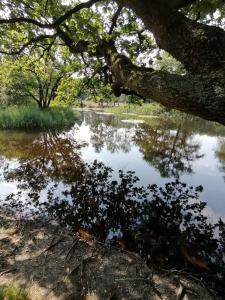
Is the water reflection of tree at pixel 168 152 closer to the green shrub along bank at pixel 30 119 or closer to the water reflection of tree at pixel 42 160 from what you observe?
the water reflection of tree at pixel 42 160

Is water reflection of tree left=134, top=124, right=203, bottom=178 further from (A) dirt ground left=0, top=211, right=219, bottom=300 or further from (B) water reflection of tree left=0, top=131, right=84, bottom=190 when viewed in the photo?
(A) dirt ground left=0, top=211, right=219, bottom=300

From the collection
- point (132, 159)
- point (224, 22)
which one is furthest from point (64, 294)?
point (132, 159)

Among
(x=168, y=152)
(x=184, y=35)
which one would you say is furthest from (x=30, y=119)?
(x=184, y=35)

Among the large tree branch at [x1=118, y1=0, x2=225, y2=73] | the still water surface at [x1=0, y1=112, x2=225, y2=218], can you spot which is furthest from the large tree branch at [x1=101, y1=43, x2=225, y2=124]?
the still water surface at [x1=0, y1=112, x2=225, y2=218]

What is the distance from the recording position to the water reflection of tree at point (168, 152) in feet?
29.1

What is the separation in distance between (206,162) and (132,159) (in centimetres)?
298

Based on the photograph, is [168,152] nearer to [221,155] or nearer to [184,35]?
[221,155]

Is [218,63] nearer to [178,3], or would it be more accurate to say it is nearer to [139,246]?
[178,3]

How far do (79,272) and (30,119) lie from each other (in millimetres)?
15048

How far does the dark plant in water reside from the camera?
3.68 m

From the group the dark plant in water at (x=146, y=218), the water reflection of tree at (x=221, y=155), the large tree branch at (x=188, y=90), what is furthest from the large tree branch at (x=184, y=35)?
the water reflection of tree at (x=221, y=155)

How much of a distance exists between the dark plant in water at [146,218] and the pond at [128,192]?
0.02 metres

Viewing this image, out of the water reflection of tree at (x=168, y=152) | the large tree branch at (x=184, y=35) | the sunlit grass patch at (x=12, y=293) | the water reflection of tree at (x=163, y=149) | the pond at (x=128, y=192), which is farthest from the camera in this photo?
the water reflection of tree at (x=163, y=149)

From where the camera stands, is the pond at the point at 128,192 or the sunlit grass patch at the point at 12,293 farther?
the pond at the point at 128,192
